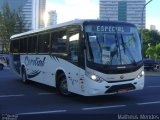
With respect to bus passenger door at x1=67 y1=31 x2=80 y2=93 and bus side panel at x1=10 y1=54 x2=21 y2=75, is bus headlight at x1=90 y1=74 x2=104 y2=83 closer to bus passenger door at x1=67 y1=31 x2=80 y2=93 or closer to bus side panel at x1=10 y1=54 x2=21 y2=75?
bus passenger door at x1=67 y1=31 x2=80 y2=93

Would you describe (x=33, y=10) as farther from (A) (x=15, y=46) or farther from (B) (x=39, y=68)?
(B) (x=39, y=68)

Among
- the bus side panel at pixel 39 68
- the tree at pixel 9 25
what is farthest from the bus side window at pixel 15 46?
the tree at pixel 9 25

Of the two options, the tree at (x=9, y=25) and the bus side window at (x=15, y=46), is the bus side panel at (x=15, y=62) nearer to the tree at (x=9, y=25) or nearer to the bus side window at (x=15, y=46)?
the bus side window at (x=15, y=46)

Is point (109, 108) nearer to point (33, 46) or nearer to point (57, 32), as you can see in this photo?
point (57, 32)

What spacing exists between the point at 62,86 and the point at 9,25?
5500cm

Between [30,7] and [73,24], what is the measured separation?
89.6m

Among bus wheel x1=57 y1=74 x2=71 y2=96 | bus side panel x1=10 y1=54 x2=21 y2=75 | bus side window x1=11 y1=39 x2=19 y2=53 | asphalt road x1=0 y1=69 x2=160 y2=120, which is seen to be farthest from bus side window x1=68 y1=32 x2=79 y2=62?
bus side window x1=11 y1=39 x2=19 y2=53

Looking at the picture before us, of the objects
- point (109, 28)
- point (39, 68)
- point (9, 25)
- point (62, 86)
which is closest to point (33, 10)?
point (9, 25)

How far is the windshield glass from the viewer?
12992 millimetres

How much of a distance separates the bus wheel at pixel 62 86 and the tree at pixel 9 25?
53.7m

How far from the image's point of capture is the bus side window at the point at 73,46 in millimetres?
13504

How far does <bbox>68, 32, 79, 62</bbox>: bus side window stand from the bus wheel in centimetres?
121

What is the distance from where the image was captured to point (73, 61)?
13.7 metres

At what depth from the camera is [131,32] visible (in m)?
14.0
